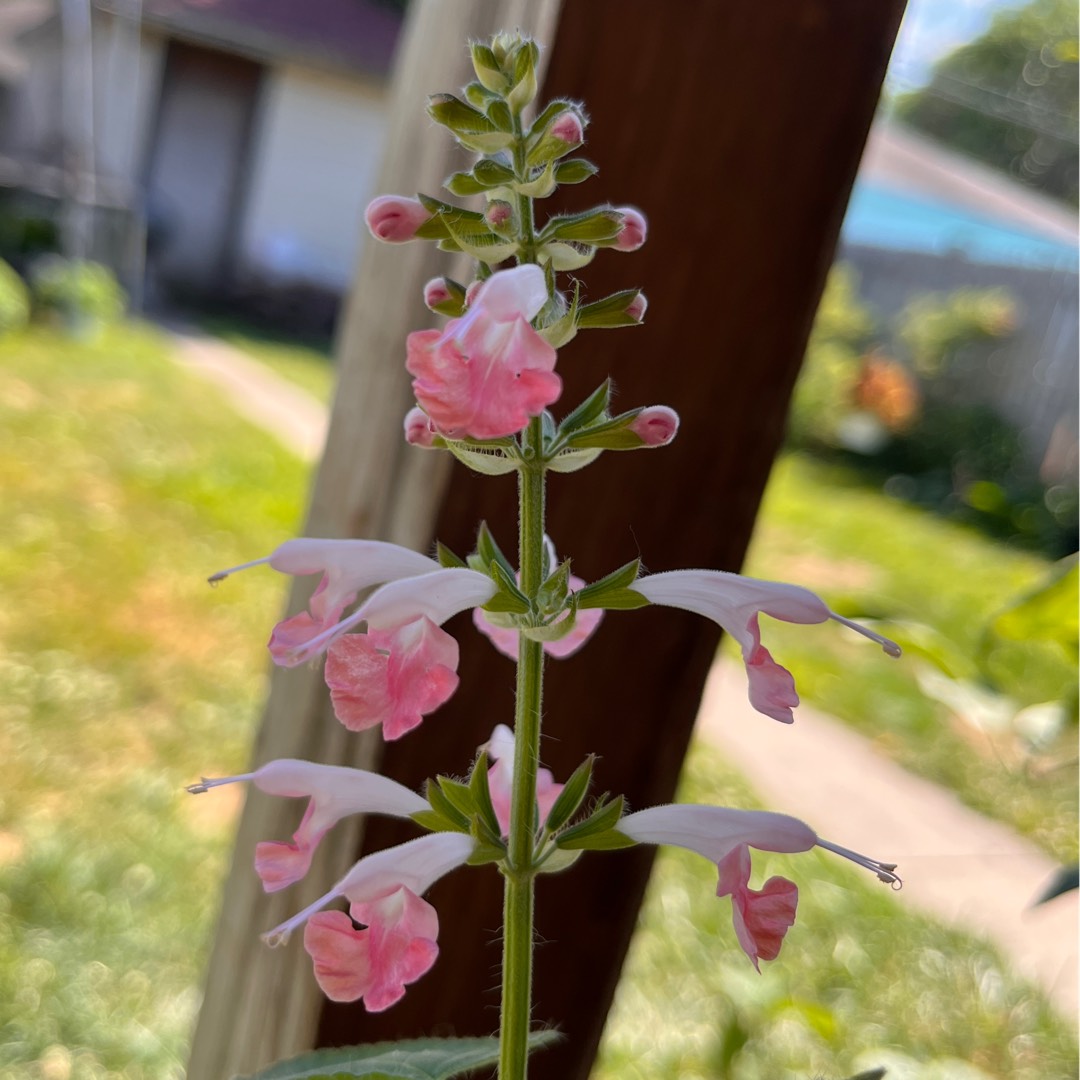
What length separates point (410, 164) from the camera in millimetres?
654

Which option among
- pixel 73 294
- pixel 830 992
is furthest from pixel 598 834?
pixel 73 294

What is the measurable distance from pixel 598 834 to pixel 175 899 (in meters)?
1.58

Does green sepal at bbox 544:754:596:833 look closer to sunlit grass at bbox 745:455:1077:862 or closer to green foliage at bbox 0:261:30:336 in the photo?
sunlit grass at bbox 745:455:1077:862

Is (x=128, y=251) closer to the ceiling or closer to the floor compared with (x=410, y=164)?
closer to the floor

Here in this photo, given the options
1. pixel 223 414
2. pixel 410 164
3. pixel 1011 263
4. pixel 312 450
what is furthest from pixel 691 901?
pixel 1011 263

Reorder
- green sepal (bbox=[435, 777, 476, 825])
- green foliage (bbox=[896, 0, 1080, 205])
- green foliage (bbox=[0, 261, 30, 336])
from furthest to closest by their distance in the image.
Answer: green foliage (bbox=[896, 0, 1080, 205]), green foliage (bbox=[0, 261, 30, 336]), green sepal (bbox=[435, 777, 476, 825])

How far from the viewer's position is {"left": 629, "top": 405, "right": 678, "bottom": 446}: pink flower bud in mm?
373

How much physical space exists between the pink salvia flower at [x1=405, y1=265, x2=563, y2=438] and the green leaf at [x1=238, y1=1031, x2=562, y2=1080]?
0.21 meters

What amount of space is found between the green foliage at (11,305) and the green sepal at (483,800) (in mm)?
5930

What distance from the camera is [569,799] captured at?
390mm

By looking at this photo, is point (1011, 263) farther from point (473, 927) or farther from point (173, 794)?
point (473, 927)

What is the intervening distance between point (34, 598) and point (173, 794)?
0.94 metres

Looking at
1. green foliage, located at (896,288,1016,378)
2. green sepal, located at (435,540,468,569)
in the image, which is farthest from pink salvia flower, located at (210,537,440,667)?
green foliage, located at (896,288,1016,378)

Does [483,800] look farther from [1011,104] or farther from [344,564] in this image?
[1011,104]
